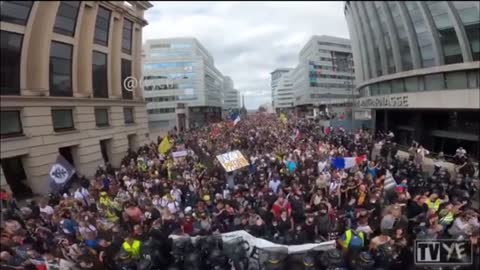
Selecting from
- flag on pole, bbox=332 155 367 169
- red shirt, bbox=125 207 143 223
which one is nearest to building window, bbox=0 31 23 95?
red shirt, bbox=125 207 143 223

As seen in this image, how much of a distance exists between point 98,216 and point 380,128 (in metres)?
29.1

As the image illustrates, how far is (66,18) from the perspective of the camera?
12922 millimetres

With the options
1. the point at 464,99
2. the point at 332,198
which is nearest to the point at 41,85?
the point at 332,198

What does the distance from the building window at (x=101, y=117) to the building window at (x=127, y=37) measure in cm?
311

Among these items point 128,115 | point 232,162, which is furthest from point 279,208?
point 128,115

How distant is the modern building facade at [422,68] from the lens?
24484 mm

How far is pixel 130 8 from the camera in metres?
14.1

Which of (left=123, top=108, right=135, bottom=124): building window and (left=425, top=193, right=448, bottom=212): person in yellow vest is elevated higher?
(left=123, top=108, right=135, bottom=124): building window

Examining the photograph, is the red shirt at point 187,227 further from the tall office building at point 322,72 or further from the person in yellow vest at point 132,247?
the tall office building at point 322,72

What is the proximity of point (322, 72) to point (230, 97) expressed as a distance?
865 centimetres

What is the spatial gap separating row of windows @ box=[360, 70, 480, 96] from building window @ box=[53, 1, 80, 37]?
814 inches

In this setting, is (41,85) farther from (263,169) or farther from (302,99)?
(302,99)

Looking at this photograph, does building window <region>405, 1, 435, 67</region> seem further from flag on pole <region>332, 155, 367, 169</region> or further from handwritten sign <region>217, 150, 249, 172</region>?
handwritten sign <region>217, 150, 249, 172</region>

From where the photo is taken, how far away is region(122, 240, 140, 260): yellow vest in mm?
7054
